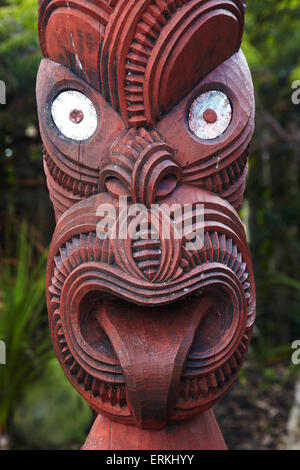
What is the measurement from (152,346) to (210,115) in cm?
63

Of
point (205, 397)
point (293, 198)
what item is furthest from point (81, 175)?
point (293, 198)

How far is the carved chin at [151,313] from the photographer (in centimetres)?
122

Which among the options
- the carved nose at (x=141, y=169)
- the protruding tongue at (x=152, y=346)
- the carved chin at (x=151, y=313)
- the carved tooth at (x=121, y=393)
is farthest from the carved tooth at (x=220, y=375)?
the carved nose at (x=141, y=169)

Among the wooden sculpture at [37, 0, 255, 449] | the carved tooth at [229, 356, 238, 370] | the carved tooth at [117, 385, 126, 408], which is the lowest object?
the carved tooth at [117, 385, 126, 408]

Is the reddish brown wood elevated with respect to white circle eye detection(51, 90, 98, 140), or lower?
lower

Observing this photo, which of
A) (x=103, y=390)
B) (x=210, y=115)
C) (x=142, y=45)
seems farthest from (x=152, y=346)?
(x=142, y=45)

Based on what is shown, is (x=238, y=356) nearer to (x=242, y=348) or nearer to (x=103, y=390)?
(x=242, y=348)

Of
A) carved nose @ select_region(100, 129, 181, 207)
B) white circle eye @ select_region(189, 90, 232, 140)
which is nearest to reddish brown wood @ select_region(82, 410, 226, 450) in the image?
carved nose @ select_region(100, 129, 181, 207)

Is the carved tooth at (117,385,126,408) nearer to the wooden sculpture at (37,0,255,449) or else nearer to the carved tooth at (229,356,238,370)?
the wooden sculpture at (37,0,255,449)

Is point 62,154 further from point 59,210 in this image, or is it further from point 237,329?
point 237,329

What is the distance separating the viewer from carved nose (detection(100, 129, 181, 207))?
1249 millimetres

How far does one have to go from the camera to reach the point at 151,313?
1323 mm

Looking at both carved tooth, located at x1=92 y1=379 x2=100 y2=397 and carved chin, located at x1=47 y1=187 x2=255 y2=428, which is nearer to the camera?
carved chin, located at x1=47 y1=187 x2=255 y2=428

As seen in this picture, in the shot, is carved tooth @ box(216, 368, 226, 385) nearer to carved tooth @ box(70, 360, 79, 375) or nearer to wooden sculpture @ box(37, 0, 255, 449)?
wooden sculpture @ box(37, 0, 255, 449)
